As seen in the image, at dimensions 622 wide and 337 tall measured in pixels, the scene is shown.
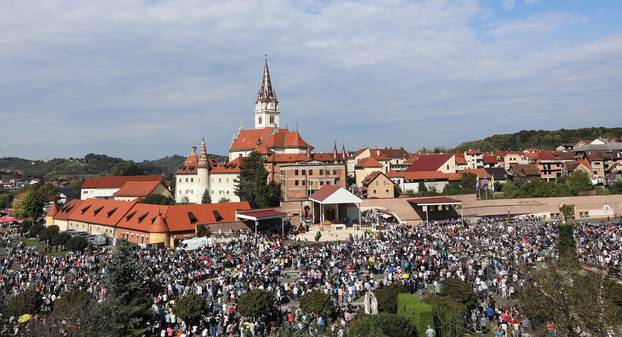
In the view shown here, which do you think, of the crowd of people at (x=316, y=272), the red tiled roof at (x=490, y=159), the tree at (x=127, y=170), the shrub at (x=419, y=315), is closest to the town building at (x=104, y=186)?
the tree at (x=127, y=170)

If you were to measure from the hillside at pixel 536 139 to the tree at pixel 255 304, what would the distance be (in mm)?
125238

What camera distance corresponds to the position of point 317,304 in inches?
802

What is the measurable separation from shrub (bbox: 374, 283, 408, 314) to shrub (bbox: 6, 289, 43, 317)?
14.8 meters

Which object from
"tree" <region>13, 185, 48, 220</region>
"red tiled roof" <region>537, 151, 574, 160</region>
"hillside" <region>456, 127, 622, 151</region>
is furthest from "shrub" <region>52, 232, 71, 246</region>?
"hillside" <region>456, 127, 622, 151</region>

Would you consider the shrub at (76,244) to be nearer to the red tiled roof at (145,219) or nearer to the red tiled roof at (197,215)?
the red tiled roof at (145,219)

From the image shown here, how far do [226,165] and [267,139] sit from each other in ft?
33.8

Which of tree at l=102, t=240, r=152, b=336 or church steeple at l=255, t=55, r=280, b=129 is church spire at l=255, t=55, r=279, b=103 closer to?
church steeple at l=255, t=55, r=280, b=129

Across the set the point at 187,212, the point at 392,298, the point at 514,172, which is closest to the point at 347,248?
the point at 392,298

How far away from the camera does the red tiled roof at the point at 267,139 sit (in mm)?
83750

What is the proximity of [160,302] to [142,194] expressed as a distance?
55.4 meters

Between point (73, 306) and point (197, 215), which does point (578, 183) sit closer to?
point (197, 215)

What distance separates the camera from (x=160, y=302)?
23.3 meters

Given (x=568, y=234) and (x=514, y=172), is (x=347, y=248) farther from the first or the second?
(x=514, y=172)

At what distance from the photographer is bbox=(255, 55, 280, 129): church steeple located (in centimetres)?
10181
